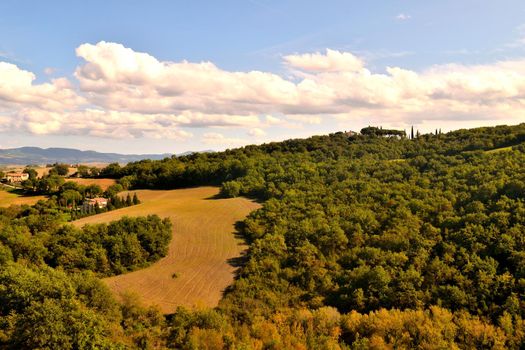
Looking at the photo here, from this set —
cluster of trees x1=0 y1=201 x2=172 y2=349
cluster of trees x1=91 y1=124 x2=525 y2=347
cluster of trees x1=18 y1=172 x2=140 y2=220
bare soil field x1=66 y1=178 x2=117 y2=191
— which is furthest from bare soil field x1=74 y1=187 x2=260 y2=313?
bare soil field x1=66 y1=178 x2=117 y2=191

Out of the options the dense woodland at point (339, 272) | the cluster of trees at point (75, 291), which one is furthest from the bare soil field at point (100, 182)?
the cluster of trees at point (75, 291)

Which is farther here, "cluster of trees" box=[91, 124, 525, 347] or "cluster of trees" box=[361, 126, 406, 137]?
"cluster of trees" box=[361, 126, 406, 137]

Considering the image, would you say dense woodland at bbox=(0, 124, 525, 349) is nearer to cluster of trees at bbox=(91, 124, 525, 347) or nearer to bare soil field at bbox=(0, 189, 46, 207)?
cluster of trees at bbox=(91, 124, 525, 347)

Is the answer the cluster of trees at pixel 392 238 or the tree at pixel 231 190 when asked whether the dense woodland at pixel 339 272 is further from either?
the tree at pixel 231 190

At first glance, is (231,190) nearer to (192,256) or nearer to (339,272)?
(192,256)

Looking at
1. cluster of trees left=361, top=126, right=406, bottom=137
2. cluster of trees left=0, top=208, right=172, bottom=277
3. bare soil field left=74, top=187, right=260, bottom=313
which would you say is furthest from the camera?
cluster of trees left=361, top=126, right=406, bottom=137

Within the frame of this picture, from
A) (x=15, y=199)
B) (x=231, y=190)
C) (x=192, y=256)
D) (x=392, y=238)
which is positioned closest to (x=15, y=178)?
(x=15, y=199)

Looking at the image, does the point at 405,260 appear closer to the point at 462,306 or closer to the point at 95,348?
the point at 462,306

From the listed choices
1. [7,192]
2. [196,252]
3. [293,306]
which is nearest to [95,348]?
[293,306]
